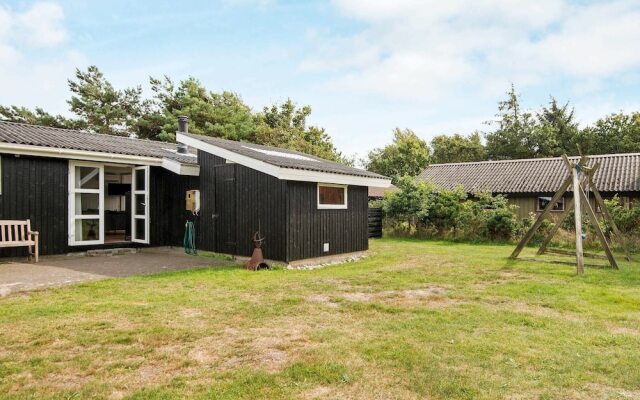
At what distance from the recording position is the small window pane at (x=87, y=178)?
10.8 m

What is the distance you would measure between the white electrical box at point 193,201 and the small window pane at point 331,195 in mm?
3322

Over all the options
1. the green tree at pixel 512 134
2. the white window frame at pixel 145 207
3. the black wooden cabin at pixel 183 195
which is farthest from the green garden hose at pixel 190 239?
the green tree at pixel 512 134

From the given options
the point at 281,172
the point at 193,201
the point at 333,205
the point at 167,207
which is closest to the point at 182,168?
the point at 193,201

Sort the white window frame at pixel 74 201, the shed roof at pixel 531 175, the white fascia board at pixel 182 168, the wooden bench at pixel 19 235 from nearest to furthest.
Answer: the wooden bench at pixel 19 235
the white window frame at pixel 74 201
the white fascia board at pixel 182 168
the shed roof at pixel 531 175

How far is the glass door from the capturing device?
466 inches

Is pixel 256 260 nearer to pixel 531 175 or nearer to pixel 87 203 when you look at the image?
pixel 87 203

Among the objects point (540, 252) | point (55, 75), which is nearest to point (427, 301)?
point (540, 252)

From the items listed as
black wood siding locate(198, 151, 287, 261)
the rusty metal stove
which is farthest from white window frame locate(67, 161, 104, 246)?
the rusty metal stove

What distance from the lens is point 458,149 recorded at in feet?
138

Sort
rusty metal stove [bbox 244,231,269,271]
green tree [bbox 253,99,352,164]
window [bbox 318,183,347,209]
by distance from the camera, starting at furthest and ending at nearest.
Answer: green tree [bbox 253,99,352,164], window [bbox 318,183,347,209], rusty metal stove [bbox 244,231,269,271]

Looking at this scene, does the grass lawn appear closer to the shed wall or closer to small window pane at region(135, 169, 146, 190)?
the shed wall

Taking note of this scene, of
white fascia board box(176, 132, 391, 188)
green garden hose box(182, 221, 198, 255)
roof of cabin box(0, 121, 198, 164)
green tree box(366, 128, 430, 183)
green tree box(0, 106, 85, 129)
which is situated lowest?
green garden hose box(182, 221, 198, 255)

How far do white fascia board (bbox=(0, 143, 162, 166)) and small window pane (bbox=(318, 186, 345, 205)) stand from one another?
481 cm

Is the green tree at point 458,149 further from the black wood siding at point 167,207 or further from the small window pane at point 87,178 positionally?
the small window pane at point 87,178
